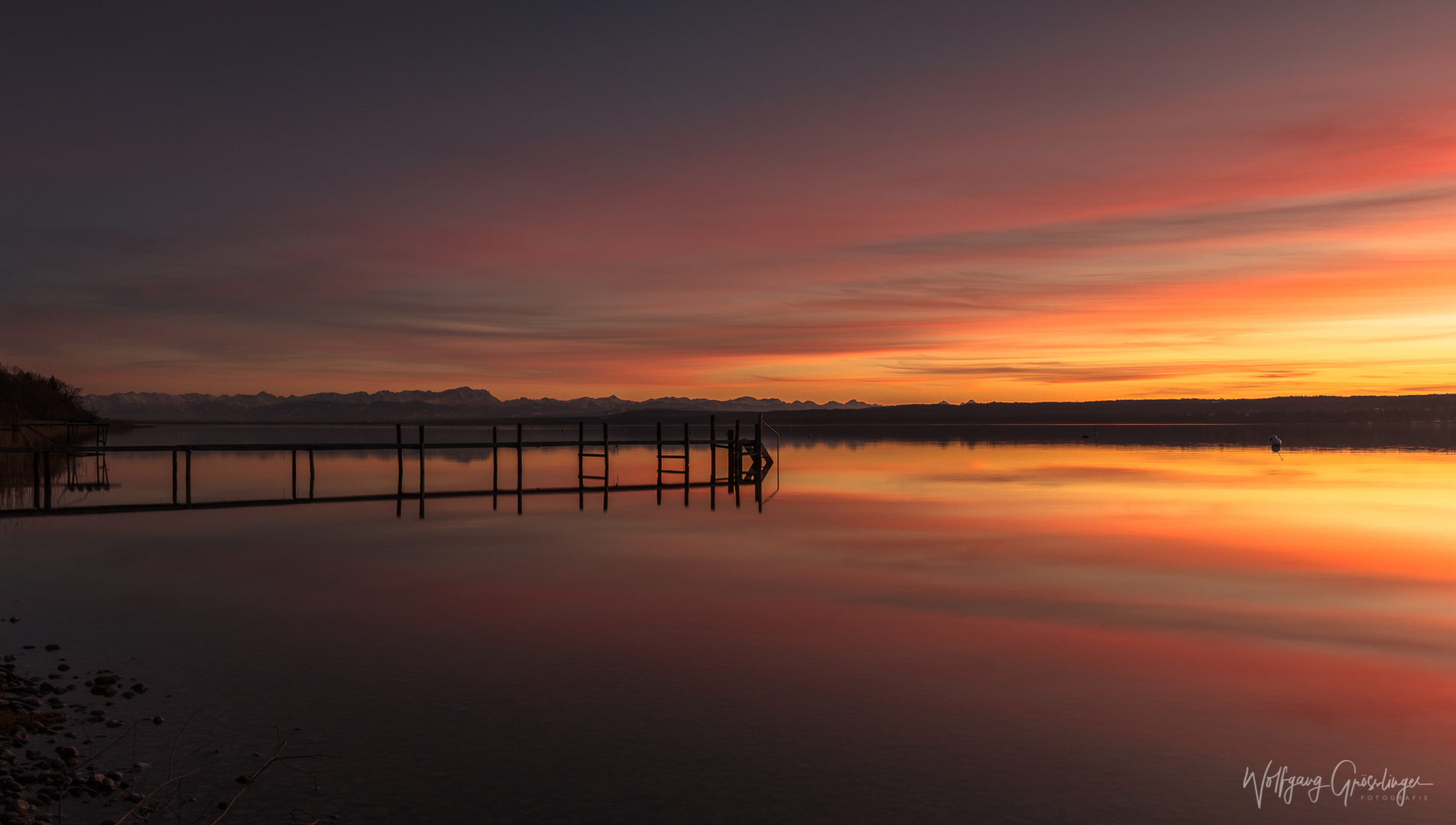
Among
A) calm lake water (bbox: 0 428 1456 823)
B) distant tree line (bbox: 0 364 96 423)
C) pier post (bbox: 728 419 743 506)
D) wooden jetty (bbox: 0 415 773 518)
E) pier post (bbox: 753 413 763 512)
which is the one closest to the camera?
calm lake water (bbox: 0 428 1456 823)

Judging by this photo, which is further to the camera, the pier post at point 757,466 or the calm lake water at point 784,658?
the pier post at point 757,466

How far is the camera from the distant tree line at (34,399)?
255 feet

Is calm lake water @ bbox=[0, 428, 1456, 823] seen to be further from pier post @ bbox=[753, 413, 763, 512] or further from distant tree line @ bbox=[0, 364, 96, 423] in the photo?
distant tree line @ bbox=[0, 364, 96, 423]

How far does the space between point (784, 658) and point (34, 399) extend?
9735cm

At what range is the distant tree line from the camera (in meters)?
77.7

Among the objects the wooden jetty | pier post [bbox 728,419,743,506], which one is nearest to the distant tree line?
the wooden jetty

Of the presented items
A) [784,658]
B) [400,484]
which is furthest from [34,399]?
[784,658]

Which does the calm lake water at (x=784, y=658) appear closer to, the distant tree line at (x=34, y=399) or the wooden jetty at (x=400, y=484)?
the wooden jetty at (x=400, y=484)

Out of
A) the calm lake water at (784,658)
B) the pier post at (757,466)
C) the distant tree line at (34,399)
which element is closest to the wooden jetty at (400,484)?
the pier post at (757,466)

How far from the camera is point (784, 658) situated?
14.3 metres

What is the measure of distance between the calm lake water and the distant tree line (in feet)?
191

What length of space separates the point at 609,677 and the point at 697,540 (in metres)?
14.3

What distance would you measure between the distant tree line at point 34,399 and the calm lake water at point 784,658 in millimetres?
58171

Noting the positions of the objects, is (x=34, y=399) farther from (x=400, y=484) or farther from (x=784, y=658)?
(x=784, y=658)
